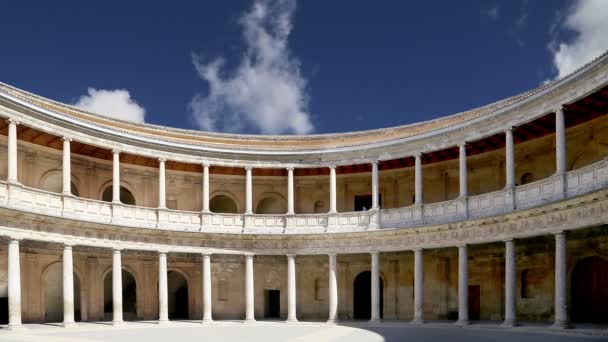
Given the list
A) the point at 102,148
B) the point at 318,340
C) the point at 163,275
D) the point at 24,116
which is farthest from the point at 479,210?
the point at 24,116

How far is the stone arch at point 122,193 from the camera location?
2919cm

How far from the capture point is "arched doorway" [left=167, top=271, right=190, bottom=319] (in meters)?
33.2

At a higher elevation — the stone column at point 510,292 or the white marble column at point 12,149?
the white marble column at point 12,149

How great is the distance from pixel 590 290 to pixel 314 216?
44.5ft

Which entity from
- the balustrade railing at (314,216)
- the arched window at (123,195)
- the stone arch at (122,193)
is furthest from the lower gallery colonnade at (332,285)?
the arched window at (123,195)

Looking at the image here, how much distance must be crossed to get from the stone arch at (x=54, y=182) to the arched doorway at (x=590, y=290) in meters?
24.5

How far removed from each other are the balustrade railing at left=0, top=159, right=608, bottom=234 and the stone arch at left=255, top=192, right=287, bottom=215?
3.84 meters

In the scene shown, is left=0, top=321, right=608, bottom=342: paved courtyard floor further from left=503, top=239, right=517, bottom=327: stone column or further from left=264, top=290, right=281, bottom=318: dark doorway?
left=264, top=290, right=281, bottom=318: dark doorway

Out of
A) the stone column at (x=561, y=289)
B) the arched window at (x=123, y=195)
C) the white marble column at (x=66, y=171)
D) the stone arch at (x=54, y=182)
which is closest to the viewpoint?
the stone column at (x=561, y=289)

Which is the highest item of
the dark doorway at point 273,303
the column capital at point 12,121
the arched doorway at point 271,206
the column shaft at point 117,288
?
the column capital at point 12,121

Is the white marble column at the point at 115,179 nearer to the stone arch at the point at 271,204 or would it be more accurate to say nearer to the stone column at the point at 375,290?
the stone arch at the point at 271,204

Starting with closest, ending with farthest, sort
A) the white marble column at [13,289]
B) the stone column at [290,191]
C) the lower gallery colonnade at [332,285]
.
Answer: the lower gallery colonnade at [332,285]
the white marble column at [13,289]
the stone column at [290,191]

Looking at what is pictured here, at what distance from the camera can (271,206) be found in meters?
33.9

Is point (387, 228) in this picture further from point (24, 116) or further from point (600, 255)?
point (24, 116)
